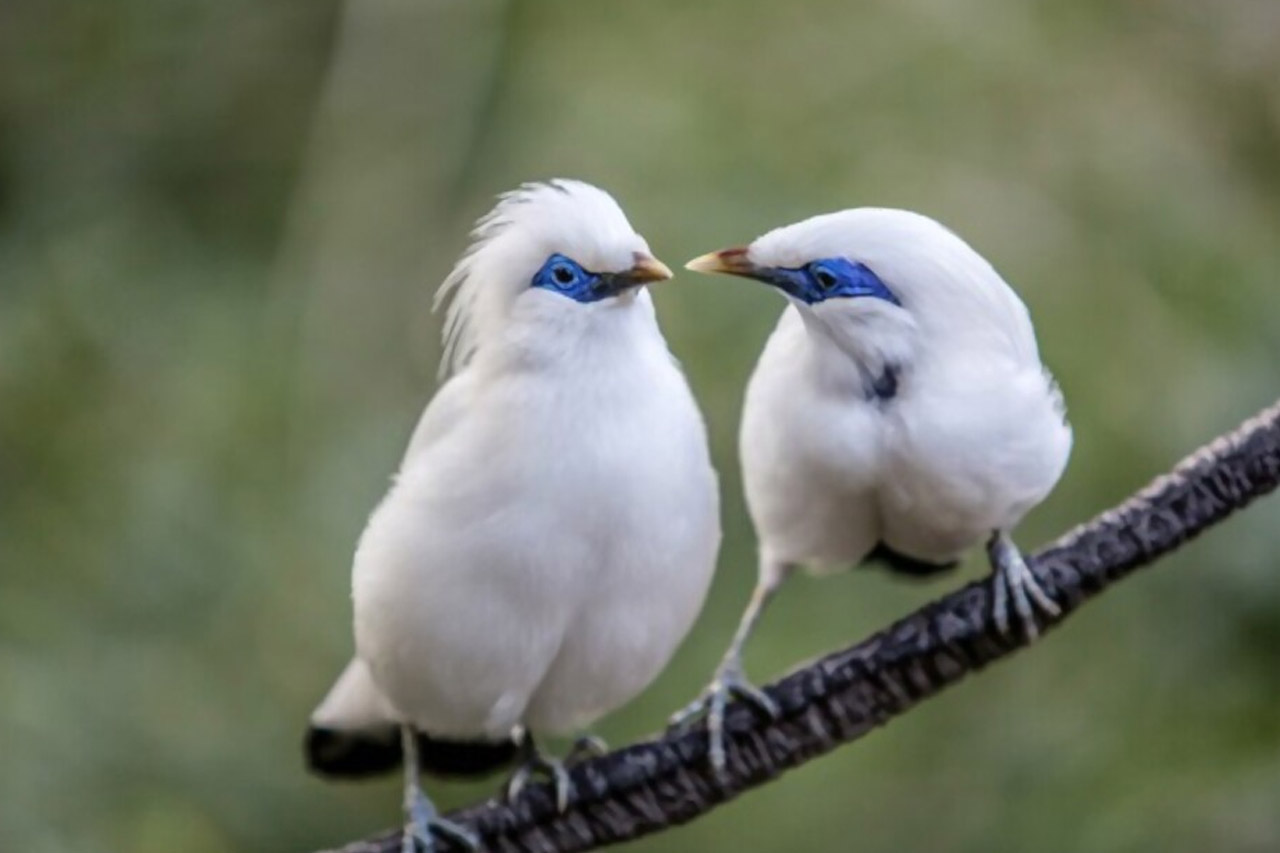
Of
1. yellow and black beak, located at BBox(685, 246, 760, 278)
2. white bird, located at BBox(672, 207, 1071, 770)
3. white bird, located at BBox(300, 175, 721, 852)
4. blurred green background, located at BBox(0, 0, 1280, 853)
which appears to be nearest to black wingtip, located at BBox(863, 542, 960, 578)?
white bird, located at BBox(672, 207, 1071, 770)

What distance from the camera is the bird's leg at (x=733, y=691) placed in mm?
1013

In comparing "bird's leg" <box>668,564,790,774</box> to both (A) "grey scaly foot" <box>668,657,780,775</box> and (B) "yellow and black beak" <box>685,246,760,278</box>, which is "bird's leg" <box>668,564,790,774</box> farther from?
(B) "yellow and black beak" <box>685,246,760,278</box>

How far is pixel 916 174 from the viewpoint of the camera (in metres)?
→ 1.63

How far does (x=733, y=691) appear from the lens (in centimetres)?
104

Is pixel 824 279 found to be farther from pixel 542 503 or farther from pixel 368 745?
pixel 368 745

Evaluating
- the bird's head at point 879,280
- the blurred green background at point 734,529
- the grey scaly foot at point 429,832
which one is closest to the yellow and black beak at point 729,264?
the bird's head at point 879,280

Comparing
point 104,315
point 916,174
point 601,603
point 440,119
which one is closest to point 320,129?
point 440,119

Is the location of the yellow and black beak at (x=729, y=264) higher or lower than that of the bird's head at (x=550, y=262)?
lower

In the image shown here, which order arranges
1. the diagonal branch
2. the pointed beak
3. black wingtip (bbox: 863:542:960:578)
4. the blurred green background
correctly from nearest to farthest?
the pointed beak, the diagonal branch, black wingtip (bbox: 863:542:960:578), the blurred green background

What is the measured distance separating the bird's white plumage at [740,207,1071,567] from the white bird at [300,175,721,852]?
48 millimetres

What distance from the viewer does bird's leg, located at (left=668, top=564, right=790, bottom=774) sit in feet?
3.32

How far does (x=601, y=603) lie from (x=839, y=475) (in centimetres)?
13

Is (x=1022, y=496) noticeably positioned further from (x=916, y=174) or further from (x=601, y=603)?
(x=916, y=174)

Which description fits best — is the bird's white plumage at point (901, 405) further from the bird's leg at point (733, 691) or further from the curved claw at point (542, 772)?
the curved claw at point (542, 772)
